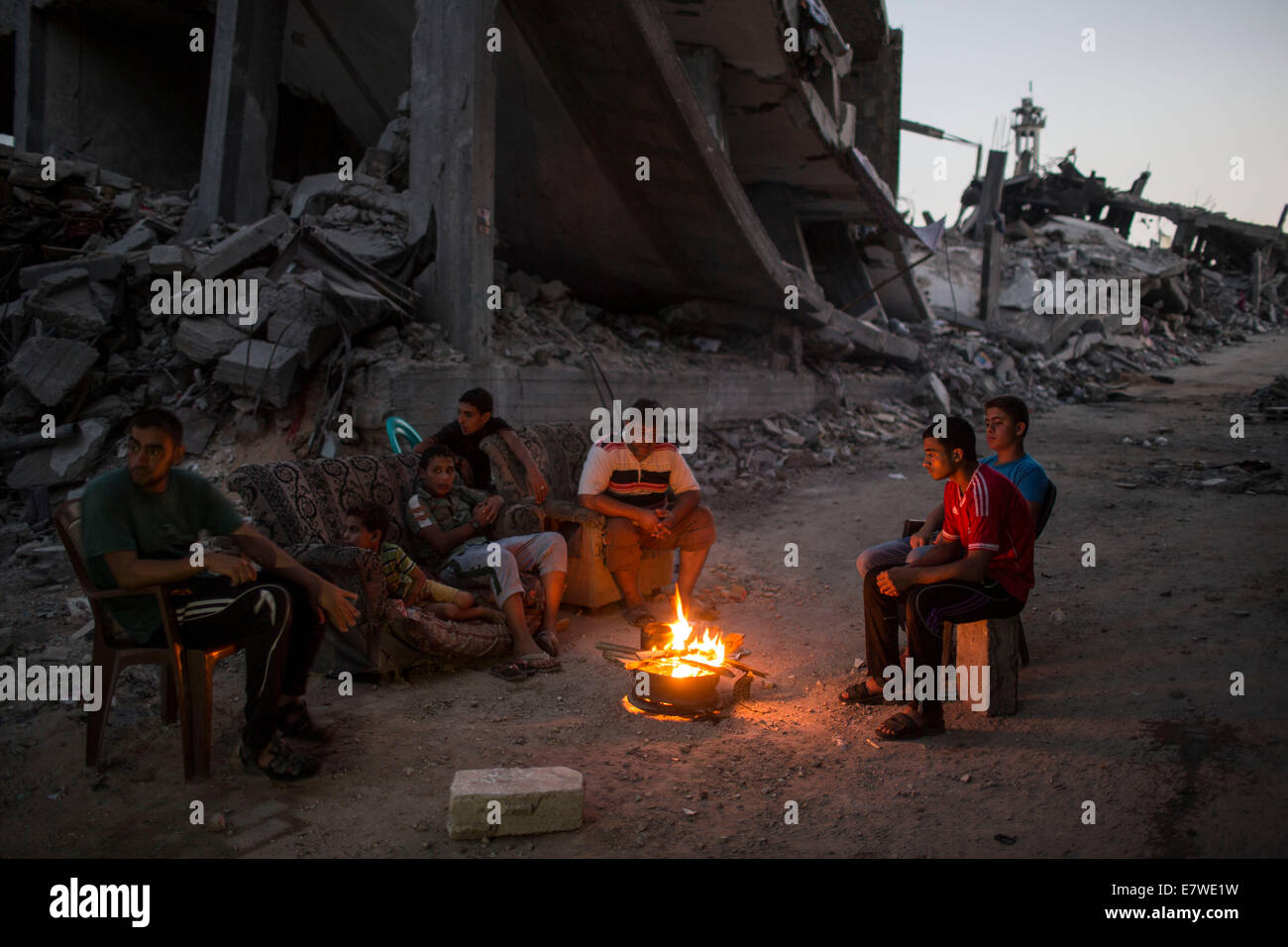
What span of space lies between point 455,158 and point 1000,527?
19.8ft

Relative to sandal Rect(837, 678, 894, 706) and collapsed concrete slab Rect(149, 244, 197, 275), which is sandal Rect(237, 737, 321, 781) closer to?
sandal Rect(837, 678, 894, 706)

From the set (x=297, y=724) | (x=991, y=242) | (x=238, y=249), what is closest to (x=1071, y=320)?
(x=991, y=242)

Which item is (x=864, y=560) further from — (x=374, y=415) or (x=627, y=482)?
(x=374, y=415)

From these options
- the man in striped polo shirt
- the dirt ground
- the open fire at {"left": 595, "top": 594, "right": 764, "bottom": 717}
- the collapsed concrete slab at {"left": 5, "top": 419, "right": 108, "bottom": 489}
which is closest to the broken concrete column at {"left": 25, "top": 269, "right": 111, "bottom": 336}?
the collapsed concrete slab at {"left": 5, "top": 419, "right": 108, "bottom": 489}

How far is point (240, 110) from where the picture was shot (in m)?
10.1

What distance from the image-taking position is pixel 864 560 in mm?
4453

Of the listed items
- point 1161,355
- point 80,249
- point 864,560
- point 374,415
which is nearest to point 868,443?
point 374,415

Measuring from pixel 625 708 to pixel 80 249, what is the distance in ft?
27.4

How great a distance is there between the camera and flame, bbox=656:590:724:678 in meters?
4.17

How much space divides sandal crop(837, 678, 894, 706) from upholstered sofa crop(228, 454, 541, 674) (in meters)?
1.86

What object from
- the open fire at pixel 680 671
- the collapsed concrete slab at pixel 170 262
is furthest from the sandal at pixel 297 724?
the collapsed concrete slab at pixel 170 262

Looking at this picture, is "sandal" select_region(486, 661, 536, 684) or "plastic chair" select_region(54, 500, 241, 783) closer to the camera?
"plastic chair" select_region(54, 500, 241, 783)

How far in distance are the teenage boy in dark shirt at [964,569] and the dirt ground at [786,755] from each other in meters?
0.33

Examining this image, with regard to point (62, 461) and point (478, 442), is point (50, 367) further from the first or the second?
point (478, 442)
